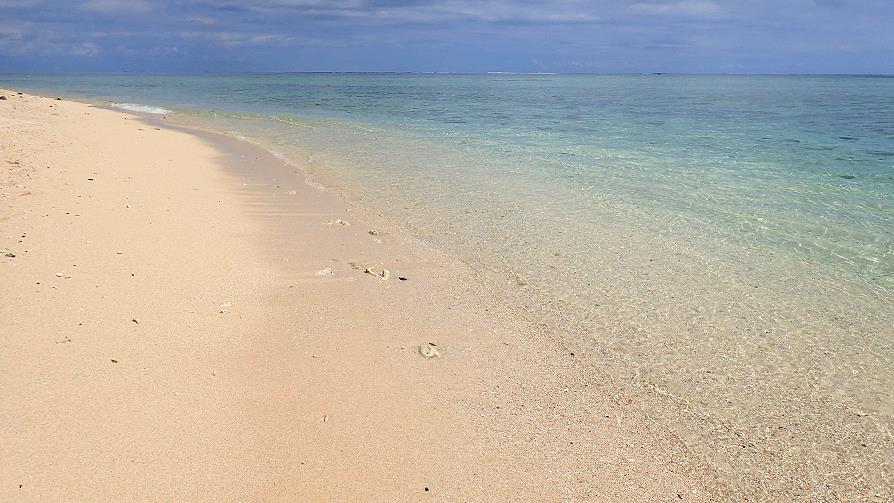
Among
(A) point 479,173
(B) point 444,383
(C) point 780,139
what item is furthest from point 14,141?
(C) point 780,139

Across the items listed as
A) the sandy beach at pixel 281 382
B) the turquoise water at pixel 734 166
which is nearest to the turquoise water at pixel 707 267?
the turquoise water at pixel 734 166

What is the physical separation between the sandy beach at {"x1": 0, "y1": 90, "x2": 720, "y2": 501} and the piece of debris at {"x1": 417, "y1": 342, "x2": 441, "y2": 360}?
15 mm

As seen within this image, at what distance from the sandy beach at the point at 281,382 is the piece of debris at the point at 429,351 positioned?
15 mm

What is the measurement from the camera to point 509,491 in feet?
10.4

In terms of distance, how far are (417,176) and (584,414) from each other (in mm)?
9313

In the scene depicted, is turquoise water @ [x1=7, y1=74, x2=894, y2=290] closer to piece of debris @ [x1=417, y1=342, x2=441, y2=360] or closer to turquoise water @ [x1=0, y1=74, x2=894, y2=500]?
turquoise water @ [x1=0, y1=74, x2=894, y2=500]

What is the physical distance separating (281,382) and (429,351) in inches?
46.1

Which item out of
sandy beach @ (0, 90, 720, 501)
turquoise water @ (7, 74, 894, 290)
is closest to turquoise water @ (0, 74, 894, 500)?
turquoise water @ (7, 74, 894, 290)

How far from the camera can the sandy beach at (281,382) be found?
3184 mm

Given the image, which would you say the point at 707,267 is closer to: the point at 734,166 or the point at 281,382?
the point at 281,382

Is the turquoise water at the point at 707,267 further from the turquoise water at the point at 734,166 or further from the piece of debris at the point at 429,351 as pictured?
the piece of debris at the point at 429,351

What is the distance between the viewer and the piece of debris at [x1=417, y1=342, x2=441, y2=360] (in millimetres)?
4688

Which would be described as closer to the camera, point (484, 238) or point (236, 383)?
point (236, 383)

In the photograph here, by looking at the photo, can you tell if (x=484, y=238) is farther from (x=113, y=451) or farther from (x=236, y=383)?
(x=113, y=451)
